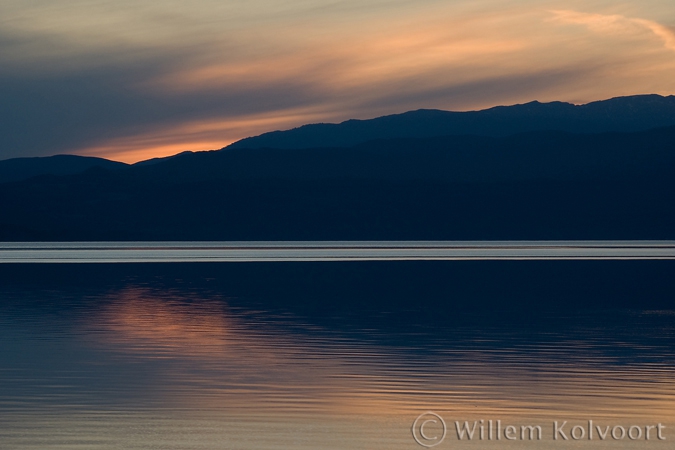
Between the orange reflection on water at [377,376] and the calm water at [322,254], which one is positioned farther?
the calm water at [322,254]

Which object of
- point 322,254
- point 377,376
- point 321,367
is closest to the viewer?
point 377,376

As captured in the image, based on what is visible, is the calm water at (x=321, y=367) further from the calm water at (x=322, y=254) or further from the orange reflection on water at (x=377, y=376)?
the calm water at (x=322, y=254)

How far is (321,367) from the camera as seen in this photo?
16.7 metres

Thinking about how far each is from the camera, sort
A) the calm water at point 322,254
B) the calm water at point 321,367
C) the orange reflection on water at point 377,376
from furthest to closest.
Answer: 1. the calm water at point 322,254
2. the orange reflection on water at point 377,376
3. the calm water at point 321,367

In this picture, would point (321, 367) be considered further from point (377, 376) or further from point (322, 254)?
point (322, 254)

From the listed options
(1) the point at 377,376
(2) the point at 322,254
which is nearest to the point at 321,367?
(1) the point at 377,376

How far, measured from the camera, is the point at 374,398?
13828mm

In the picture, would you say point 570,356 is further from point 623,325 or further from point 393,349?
point 623,325

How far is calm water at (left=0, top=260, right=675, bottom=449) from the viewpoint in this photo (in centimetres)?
1195

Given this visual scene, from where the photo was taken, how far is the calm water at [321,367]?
11.9m

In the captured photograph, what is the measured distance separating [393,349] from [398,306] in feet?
32.9

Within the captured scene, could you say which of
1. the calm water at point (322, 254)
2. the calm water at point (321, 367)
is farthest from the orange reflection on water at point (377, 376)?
the calm water at point (322, 254)

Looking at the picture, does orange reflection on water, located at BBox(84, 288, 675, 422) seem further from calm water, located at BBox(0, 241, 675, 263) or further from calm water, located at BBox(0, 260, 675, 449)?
calm water, located at BBox(0, 241, 675, 263)

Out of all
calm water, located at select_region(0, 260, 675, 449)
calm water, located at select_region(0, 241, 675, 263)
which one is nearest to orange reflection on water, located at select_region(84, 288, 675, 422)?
calm water, located at select_region(0, 260, 675, 449)
